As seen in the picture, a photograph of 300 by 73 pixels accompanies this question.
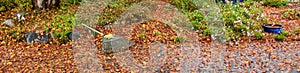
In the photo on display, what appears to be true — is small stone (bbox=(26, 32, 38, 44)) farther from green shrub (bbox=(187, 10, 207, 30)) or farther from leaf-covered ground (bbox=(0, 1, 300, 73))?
green shrub (bbox=(187, 10, 207, 30))

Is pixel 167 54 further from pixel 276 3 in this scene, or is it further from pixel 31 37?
pixel 276 3

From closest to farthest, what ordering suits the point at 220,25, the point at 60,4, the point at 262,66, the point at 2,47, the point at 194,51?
the point at 262,66
the point at 194,51
the point at 2,47
the point at 220,25
the point at 60,4

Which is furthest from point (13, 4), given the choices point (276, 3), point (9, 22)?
point (276, 3)

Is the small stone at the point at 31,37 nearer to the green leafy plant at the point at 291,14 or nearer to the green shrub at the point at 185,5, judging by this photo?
the green shrub at the point at 185,5

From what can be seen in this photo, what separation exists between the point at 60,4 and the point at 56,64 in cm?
302

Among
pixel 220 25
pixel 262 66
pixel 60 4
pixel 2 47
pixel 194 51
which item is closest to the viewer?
pixel 262 66

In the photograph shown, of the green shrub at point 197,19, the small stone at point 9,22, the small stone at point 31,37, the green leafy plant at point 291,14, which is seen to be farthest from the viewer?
the green leafy plant at point 291,14

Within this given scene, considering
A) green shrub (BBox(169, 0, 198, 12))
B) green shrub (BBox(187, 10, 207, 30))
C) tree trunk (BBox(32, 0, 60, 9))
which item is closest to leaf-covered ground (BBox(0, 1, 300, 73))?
green shrub (BBox(187, 10, 207, 30))

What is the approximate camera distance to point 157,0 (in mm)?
8070

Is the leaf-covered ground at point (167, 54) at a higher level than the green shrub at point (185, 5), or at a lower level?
lower

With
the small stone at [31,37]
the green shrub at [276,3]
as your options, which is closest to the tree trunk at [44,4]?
the small stone at [31,37]

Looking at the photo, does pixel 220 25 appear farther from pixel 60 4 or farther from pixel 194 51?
pixel 60 4

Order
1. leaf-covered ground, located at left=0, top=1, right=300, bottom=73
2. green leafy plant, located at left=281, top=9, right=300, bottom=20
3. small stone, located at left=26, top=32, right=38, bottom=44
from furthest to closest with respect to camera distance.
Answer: green leafy plant, located at left=281, top=9, right=300, bottom=20
small stone, located at left=26, top=32, right=38, bottom=44
leaf-covered ground, located at left=0, top=1, right=300, bottom=73

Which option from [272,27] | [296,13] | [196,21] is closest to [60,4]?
[196,21]
